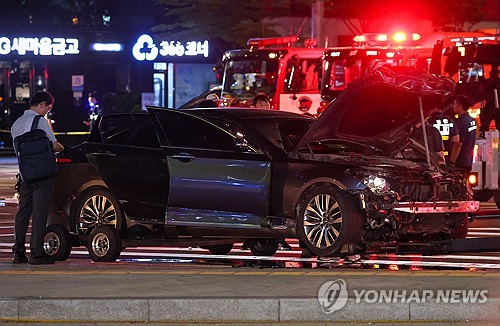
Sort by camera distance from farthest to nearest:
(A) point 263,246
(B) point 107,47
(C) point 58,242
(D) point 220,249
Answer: (B) point 107,47 → (D) point 220,249 → (A) point 263,246 → (C) point 58,242

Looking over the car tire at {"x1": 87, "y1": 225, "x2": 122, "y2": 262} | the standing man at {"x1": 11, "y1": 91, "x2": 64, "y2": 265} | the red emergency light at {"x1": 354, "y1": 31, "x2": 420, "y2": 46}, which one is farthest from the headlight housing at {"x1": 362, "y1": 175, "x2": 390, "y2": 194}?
the red emergency light at {"x1": 354, "y1": 31, "x2": 420, "y2": 46}

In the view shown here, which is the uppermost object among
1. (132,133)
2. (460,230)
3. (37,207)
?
(132,133)

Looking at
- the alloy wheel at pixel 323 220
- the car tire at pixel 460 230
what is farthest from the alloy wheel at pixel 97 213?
the car tire at pixel 460 230

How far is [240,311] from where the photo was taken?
9914 millimetres

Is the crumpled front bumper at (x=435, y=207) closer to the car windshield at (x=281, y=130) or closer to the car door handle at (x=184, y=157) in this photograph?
the car windshield at (x=281, y=130)

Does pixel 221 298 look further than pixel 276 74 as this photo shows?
No

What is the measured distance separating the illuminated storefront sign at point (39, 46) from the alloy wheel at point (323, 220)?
35099 millimetres

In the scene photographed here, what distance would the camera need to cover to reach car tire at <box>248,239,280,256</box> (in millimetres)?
14281

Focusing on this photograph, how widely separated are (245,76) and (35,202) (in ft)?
63.2

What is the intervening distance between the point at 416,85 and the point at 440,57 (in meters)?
12.7

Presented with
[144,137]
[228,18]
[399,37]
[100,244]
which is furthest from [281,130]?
[228,18]

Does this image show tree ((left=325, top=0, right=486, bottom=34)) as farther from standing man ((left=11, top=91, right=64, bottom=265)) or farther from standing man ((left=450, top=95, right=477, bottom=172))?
standing man ((left=11, top=91, right=64, bottom=265))

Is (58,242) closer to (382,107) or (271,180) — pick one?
(271,180)

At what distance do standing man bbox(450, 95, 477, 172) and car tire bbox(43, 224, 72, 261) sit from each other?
7120 millimetres
